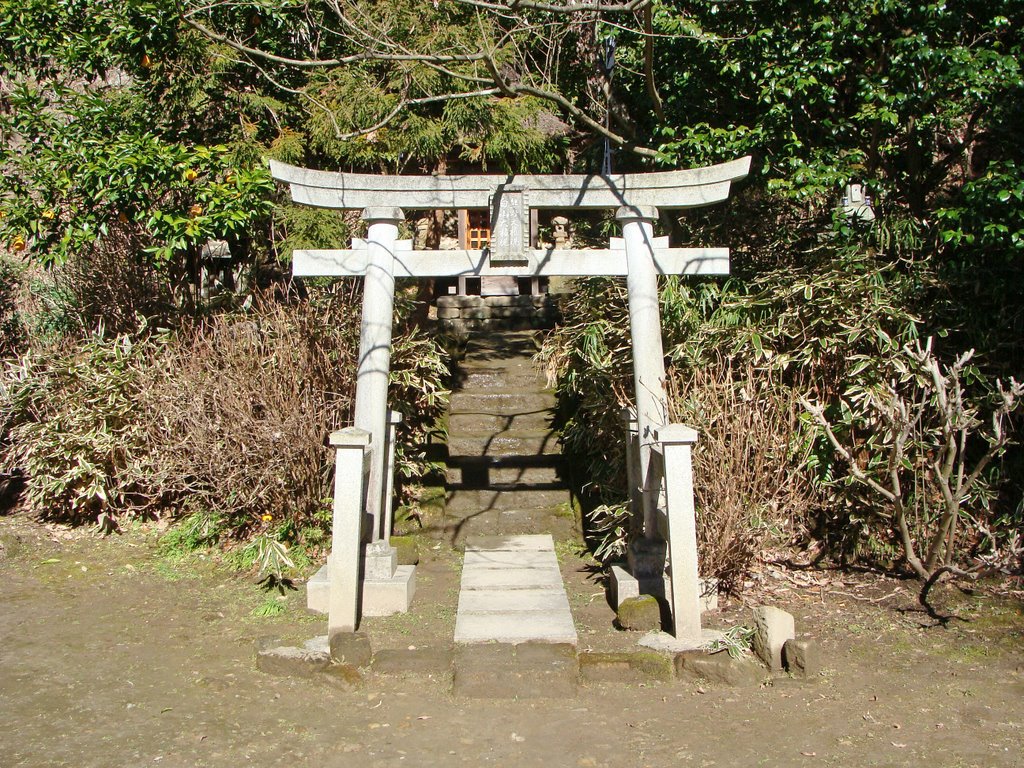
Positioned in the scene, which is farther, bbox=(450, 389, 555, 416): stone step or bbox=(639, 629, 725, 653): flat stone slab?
bbox=(450, 389, 555, 416): stone step

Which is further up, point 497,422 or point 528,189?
point 528,189

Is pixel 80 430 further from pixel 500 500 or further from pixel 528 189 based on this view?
pixel 528 189

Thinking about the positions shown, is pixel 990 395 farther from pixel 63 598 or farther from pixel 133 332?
pixel 133 332

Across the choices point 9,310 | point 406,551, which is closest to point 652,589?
A: point 406,551

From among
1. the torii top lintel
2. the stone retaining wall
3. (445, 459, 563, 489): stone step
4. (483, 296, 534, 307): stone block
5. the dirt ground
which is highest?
(483, 296, 534, 307): stone block

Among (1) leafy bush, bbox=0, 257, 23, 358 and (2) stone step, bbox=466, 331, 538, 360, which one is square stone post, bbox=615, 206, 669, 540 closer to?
(2) stone step, bbox=466, 331, 538, 360

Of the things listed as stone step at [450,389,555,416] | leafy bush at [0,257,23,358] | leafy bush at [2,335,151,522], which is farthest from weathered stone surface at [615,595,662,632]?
leafy bush at [0,257,23,358]

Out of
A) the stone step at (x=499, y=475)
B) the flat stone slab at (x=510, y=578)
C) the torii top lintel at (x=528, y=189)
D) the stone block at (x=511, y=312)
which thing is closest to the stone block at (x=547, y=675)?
the flat stone slab at (x=510, y=578)

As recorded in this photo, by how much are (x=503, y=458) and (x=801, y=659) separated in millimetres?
3933

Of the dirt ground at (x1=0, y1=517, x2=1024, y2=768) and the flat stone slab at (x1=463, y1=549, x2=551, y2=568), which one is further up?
the flat stone slab at (x1=463, y1=549, x2=551, y2=568)

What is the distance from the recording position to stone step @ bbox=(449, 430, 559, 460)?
26.5ft

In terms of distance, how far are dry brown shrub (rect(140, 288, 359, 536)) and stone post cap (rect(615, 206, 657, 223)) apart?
2534 millimetres

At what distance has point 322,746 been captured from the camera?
13.1 ft

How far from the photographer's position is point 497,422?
8.52 meters
